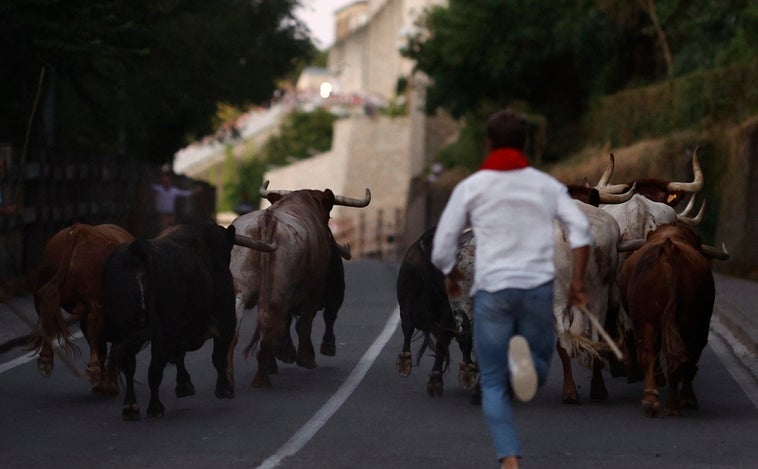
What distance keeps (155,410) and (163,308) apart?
0.68 metres

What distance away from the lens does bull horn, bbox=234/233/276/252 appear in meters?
14.7

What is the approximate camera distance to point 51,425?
12578 mm

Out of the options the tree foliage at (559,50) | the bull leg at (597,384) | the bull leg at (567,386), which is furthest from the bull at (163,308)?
the tree foliage at (559,50)

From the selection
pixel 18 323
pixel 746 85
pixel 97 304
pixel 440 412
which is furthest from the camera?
pixel 746 85

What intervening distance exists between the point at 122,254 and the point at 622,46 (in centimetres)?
3520

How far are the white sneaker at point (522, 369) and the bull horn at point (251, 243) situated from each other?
5652 mm

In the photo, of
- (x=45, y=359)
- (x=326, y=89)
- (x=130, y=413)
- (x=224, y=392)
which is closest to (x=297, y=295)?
(x=224, y=392)

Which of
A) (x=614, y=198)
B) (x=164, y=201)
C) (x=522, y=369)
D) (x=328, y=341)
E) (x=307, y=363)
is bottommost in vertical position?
(x=164, y=201)

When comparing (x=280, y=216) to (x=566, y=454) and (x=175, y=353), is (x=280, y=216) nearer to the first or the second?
(x=175, y=353)

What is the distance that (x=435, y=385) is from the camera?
47.1 feet

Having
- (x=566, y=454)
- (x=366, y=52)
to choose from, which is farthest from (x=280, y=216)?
(x=366, y=52)

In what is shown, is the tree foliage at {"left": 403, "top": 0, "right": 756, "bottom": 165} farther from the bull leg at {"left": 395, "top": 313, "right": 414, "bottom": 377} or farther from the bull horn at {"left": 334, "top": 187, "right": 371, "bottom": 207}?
the bull leg at {"left": 395, "top": 313, "right": 414, "bottom": 377}

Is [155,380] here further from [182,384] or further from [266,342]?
[266,342]

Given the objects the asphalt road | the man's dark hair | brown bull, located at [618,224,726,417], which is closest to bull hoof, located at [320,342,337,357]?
the asphalt road
